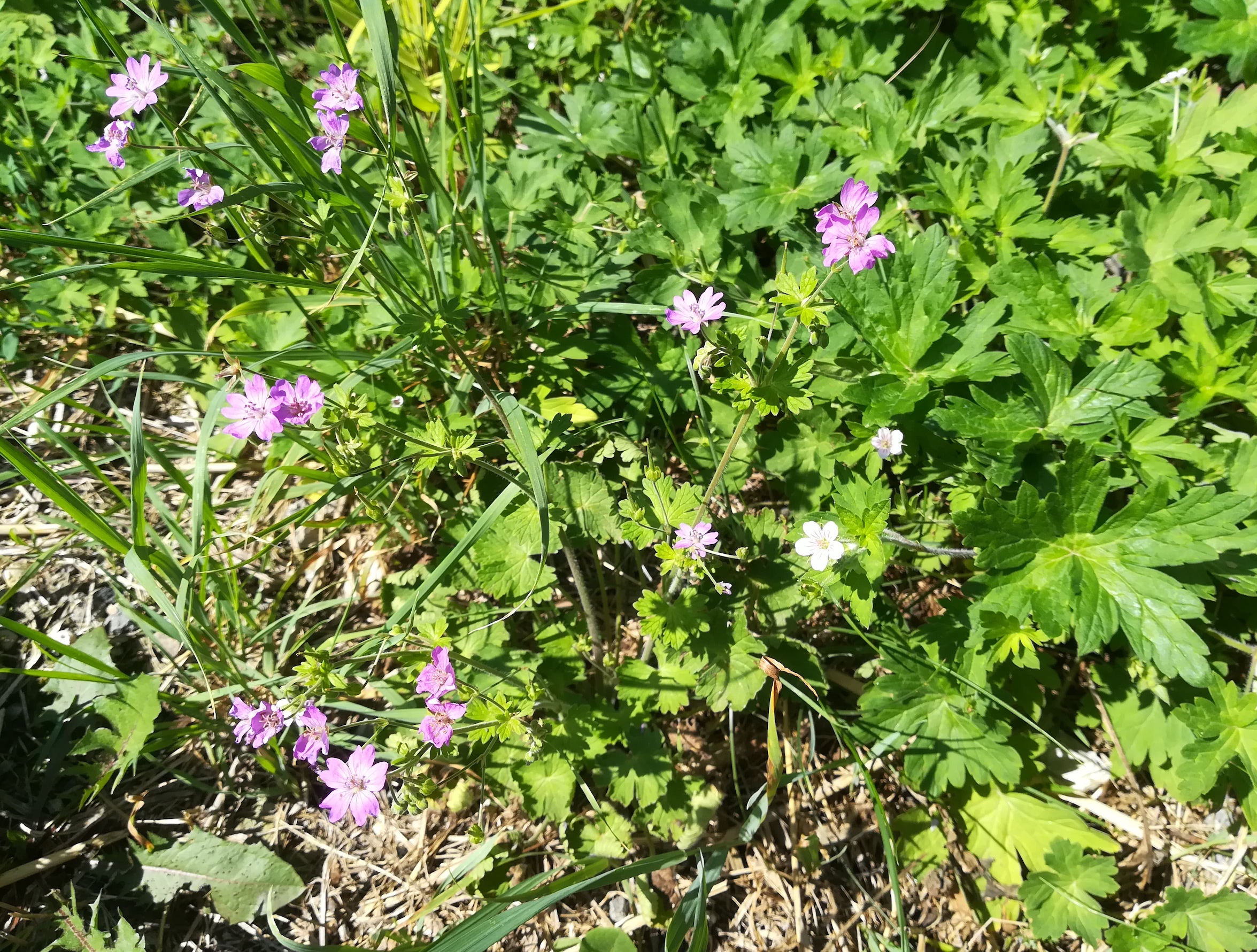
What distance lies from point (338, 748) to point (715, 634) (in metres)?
1.45

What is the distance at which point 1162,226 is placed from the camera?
304 cm

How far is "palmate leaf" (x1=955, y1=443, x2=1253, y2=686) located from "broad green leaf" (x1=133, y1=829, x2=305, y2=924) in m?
2.66

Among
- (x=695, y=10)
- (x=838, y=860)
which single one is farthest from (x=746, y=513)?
(x=695, y=10)

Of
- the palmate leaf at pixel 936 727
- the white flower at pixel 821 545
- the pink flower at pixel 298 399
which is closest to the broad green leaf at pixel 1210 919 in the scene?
the palmate leaf at pixel 936 727

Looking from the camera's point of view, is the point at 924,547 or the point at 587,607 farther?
the point at 587,607

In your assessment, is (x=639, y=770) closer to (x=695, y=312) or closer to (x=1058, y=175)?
(x=695, y=312)

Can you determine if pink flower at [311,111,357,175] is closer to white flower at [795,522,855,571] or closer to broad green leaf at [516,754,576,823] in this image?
white flower at [795,522,855,571]

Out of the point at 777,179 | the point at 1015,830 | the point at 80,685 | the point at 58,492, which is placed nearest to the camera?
the point at 58,492

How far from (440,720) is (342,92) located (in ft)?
6.22

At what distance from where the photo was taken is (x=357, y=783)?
85.3 inches

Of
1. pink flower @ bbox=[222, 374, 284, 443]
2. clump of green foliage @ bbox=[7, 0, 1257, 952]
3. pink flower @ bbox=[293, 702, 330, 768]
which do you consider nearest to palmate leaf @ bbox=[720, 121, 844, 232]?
clump of green foliage @ bbox=[7, 0, 1257, 952]

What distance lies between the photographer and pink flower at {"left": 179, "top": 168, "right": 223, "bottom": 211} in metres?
2.30

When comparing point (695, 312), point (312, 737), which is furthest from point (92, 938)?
point (695, 312)

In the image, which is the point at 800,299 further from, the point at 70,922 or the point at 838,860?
the point at 70,922
